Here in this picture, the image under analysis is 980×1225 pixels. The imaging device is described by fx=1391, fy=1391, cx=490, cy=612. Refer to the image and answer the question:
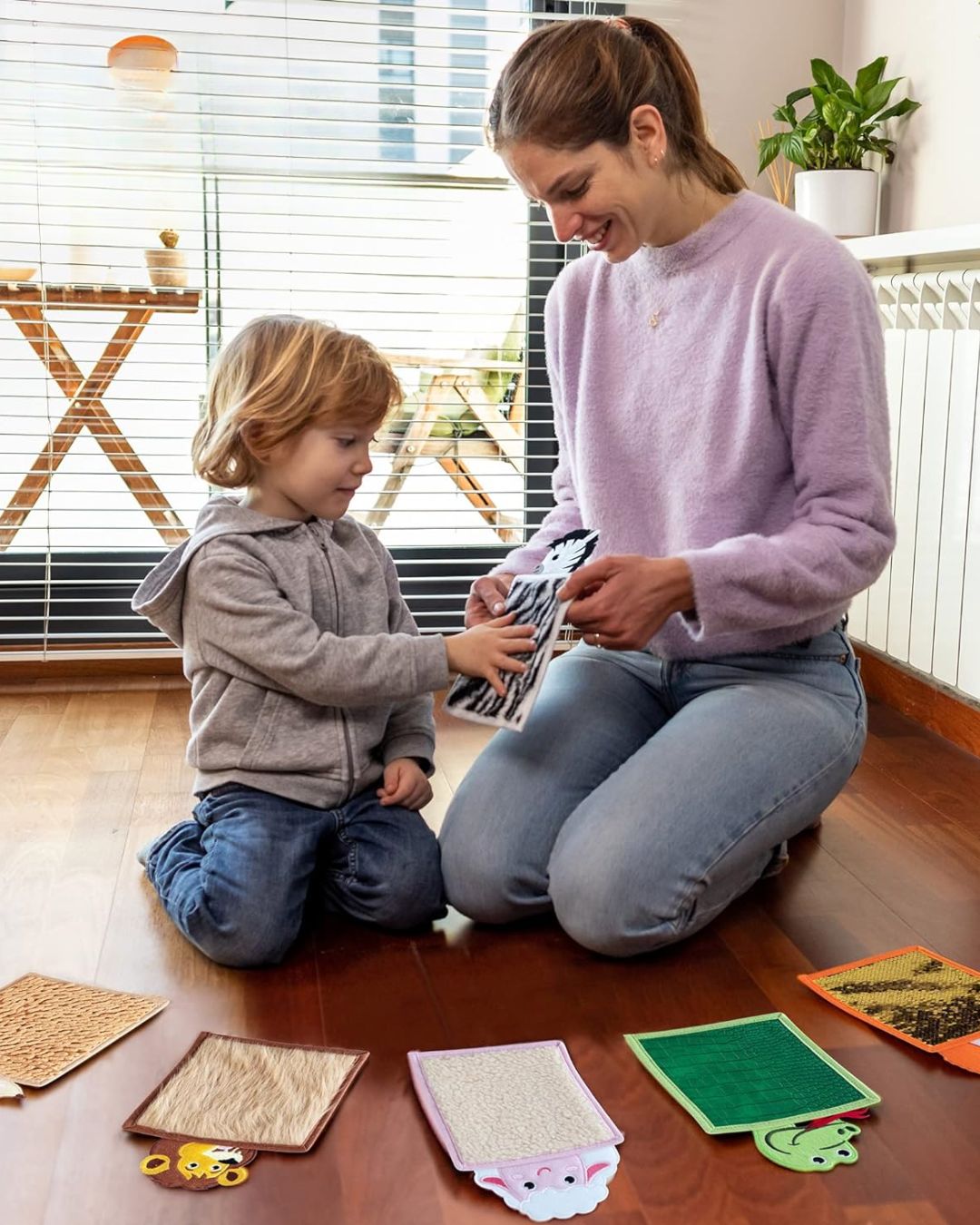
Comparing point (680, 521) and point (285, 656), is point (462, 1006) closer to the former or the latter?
point (285, 656)

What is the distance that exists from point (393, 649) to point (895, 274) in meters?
1.30

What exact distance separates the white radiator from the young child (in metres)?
0.91

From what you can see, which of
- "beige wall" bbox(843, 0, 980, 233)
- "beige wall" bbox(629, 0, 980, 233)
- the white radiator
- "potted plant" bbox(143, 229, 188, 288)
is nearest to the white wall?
"beige wall" bbox(629, 0, 980, 233)

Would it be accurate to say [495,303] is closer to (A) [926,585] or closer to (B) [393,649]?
(A) [926,585]

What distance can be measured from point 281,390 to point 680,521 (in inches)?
18.9

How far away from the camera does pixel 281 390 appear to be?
5.21 ft

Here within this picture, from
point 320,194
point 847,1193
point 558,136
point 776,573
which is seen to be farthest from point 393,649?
point 320,194

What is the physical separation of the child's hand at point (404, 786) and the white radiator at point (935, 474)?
0.96m

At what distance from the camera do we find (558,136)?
4.74ft

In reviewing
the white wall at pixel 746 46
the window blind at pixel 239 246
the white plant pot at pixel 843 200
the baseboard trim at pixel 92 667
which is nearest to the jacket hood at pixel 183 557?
the window blind at pixel 239 246

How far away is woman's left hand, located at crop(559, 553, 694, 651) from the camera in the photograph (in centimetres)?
144

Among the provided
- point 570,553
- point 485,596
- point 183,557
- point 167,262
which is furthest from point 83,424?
point 570,553

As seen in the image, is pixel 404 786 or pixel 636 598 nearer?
pixel 636 598

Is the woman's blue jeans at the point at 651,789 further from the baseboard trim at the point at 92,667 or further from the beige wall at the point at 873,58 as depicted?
the baseboard trim at the point at 92,667
